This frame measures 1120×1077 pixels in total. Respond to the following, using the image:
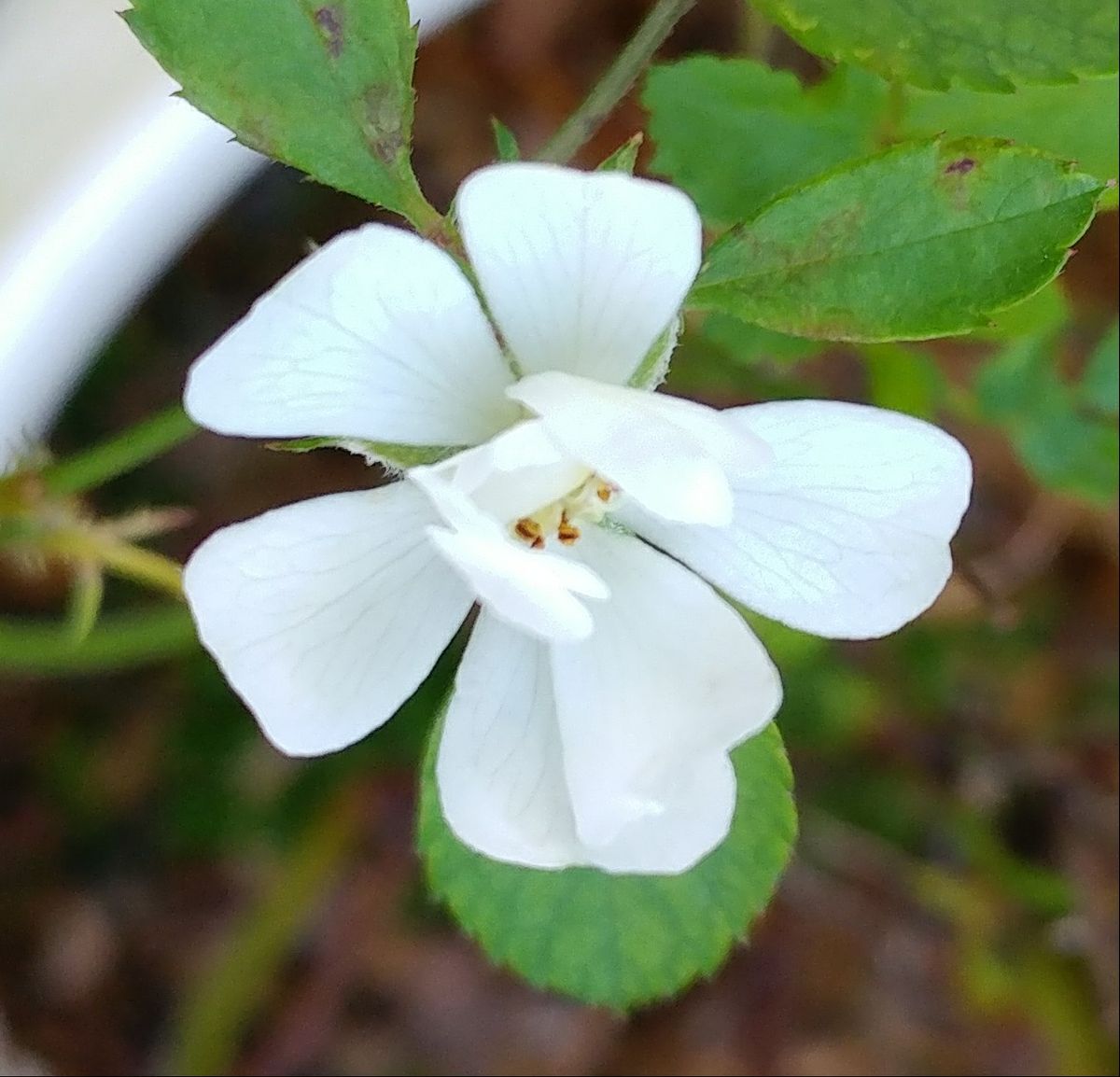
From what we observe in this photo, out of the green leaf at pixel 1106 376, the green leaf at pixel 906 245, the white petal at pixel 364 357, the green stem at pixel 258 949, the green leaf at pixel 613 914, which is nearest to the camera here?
the white petal at pixel 364 357

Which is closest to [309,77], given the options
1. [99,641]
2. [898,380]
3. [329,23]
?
[329,23]

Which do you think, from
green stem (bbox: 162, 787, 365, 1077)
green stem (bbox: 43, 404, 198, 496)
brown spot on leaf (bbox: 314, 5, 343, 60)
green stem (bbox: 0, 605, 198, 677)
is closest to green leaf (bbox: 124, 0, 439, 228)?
brown spot on leaf (bbox: 314, 5, 343, 60)

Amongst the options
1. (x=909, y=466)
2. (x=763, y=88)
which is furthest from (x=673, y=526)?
(x=763, y=88)

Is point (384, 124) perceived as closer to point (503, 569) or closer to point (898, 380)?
point (503, 569)

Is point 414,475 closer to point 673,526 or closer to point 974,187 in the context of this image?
point 673,526

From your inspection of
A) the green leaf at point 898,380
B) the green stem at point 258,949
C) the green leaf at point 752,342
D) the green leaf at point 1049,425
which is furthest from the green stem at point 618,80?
the green stem at point 258,949

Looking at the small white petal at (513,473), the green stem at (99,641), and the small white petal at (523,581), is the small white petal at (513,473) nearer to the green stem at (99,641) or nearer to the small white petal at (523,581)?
the small white petal at (523,581)

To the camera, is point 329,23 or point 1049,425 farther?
point 1049,425
